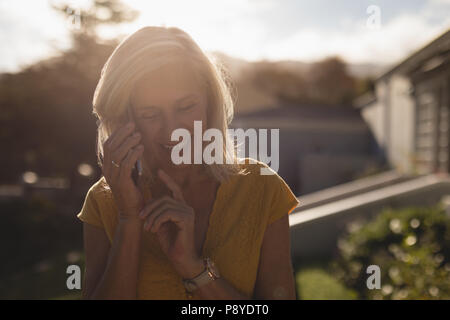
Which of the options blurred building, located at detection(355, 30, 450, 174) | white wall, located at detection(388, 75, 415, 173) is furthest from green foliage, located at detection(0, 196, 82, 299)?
white wall, located at detection(388, 75, 415, 173)

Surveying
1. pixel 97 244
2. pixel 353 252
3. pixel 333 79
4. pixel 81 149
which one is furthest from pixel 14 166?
pixel 333 79

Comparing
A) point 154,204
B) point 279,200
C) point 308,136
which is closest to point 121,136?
point 154,204

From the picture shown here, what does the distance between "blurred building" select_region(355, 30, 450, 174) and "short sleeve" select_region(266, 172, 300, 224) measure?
6.61m

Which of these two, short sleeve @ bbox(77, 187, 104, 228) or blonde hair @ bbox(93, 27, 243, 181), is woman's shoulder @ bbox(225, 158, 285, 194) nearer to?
blonde hair @ bbox(93, 27, 243, 181)

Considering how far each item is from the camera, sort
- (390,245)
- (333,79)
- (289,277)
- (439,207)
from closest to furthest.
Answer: (289,277)
(390,245)
(439,207)
(333,79)

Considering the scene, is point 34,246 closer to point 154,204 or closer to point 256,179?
point 256,179

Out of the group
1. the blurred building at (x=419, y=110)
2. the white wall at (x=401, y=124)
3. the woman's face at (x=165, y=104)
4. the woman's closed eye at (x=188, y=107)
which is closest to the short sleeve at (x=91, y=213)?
the woman's face at (x=165, y=104)

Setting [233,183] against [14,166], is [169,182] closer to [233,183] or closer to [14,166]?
[233,183]

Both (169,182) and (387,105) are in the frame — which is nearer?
(169,182)

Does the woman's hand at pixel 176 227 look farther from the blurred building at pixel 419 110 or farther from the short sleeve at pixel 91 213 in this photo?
the blurred building at pixel 419 110

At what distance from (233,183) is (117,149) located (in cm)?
62

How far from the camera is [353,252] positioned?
5531mm

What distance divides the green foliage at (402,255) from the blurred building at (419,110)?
360 cm

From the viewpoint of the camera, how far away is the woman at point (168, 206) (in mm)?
1510
